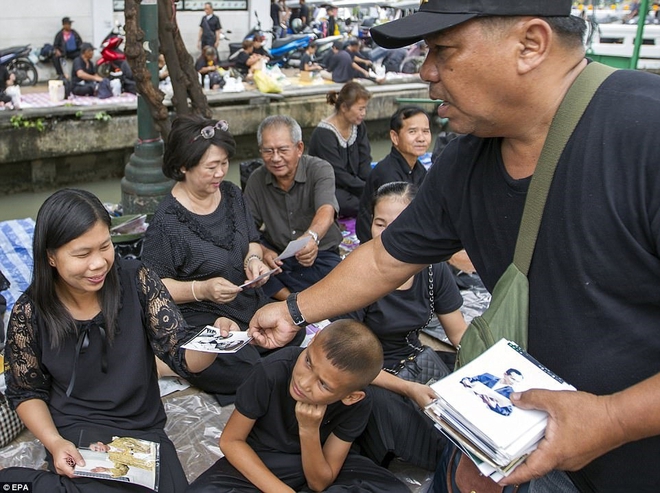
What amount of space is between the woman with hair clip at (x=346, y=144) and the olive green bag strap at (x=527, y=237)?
13.8 ft

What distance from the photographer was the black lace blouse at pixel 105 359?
2.30m

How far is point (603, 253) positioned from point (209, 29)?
12.9 m

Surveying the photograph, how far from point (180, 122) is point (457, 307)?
1612mm

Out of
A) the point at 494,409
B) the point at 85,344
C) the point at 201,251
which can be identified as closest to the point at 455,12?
the point at 494,409

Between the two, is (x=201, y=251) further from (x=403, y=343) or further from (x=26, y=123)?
(x=26, y=123)

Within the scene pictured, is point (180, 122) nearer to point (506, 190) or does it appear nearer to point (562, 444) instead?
point (506, 190)

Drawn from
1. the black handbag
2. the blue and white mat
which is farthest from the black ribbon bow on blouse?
the blue and white mat

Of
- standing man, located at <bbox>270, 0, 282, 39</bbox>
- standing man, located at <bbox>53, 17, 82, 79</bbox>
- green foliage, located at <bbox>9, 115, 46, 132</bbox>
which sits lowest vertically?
green foliage, located at <bbox>9, 115, 46, 132</bbox>

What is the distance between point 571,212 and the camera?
4.67ft

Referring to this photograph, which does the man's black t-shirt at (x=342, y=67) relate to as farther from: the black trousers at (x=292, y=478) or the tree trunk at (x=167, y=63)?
the black trousers at (x=292, y=478)

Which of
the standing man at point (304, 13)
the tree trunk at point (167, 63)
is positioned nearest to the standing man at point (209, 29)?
the standing man at point (304, 13)

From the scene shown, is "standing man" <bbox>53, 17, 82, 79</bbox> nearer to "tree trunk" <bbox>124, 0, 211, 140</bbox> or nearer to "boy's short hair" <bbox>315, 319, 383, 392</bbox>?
"tree trunk" <bbox>124, 0, 211, 140</bbox>

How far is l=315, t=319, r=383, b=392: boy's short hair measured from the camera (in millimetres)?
2166

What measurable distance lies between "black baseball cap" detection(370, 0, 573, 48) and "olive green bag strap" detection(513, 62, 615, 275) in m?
0.14
